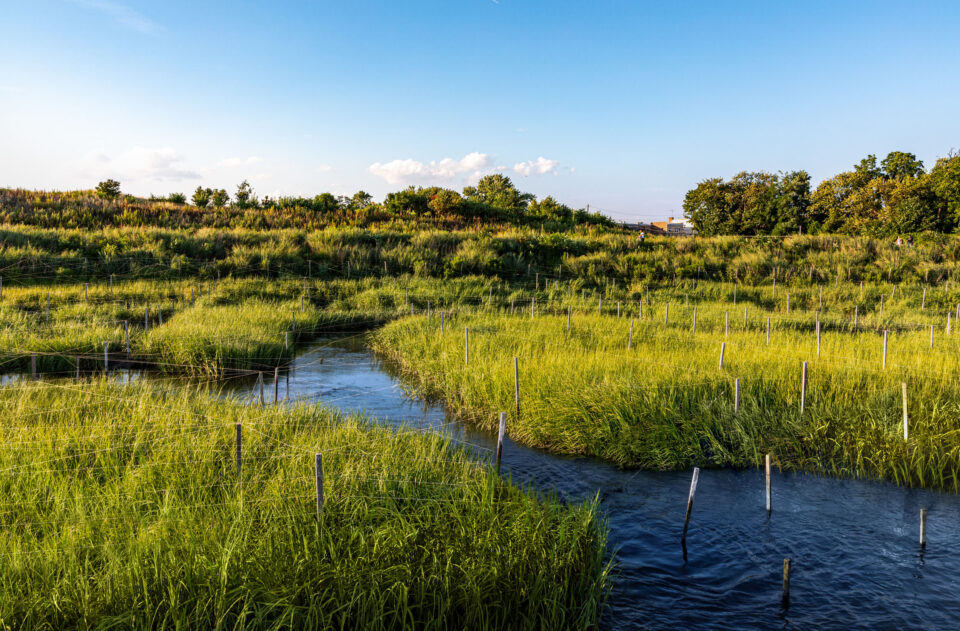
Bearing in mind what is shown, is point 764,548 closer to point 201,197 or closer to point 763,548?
point 763,548

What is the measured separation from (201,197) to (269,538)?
156 feet

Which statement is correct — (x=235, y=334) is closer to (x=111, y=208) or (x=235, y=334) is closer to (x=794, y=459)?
(x=794, y=459)

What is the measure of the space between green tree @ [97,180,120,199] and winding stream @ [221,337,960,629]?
4795cm

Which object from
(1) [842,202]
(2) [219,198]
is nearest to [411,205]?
(2) [219,198]

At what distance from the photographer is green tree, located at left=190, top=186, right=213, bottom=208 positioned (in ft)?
150

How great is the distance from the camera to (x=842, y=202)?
53281 millimetres

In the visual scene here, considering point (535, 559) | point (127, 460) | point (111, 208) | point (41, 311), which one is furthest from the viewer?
point (111, 208)

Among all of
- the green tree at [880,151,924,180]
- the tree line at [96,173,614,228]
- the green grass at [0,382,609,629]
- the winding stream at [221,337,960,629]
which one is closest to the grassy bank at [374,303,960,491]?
the winding stream at [221,337,960,629]

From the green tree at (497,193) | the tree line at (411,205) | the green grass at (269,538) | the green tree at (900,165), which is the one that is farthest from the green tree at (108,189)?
the green tree at (900,165)

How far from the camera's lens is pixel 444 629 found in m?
4.66

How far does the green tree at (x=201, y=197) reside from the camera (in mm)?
45750

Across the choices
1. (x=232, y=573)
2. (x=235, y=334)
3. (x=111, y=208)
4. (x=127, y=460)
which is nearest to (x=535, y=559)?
(x=232, y=573)

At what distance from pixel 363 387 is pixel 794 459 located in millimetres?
9452

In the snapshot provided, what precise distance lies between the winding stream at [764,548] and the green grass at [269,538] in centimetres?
81
